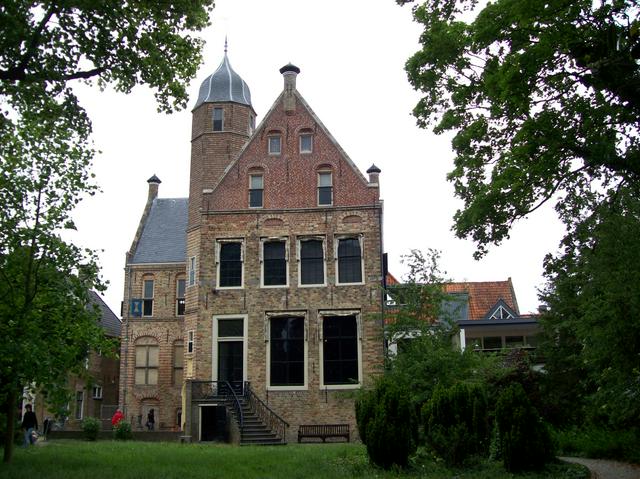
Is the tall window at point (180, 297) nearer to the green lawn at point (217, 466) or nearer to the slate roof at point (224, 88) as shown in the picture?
the slate roof at point (224, 88)

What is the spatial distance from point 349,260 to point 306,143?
18.1 feet

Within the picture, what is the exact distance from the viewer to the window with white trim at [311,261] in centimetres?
2928

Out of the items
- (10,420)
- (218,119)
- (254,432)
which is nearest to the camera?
(10,420)

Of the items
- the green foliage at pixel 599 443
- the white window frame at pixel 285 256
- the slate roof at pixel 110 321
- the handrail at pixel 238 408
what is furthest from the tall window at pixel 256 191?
the slate roof at pixel 110 321

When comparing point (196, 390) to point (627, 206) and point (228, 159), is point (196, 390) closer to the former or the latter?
point (228, 159)

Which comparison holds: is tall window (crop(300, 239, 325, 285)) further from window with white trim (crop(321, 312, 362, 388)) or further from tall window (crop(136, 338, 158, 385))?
tall window (crop(136, 338, 158, 385))

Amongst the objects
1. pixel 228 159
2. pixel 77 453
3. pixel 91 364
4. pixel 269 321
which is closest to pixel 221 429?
pixel 269 321

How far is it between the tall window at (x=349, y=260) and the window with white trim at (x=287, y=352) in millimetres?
2492

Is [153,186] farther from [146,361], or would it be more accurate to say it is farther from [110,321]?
[110,321]

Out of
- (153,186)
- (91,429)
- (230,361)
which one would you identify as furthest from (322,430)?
(153,186)

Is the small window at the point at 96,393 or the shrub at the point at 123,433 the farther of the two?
the small window at the point at 96,393

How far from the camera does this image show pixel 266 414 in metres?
27.7

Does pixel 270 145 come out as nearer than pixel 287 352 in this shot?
No

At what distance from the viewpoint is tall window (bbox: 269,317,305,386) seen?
2838cm
